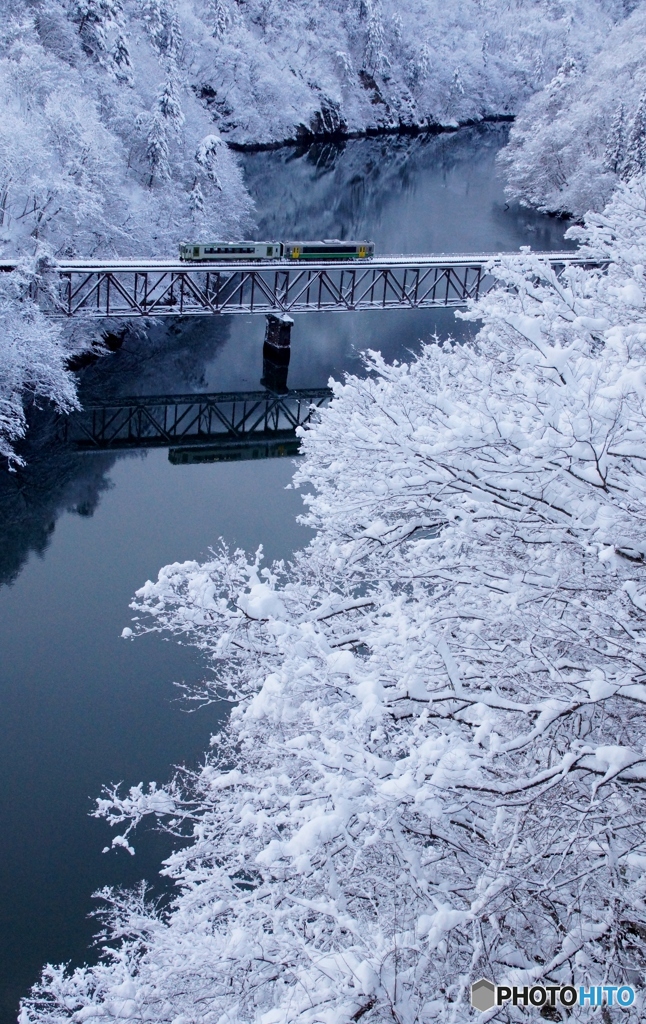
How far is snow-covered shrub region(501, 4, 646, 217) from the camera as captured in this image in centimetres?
5266

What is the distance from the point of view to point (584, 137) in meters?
56.5

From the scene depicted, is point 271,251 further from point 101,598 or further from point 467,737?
point 467,737

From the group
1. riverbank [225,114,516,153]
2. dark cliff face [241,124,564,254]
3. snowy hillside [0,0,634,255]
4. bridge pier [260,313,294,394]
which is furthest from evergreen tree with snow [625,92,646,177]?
bridge pier [260,313,294,394]

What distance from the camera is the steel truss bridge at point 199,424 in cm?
2581

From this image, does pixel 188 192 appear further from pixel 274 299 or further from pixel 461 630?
pixel 461 630

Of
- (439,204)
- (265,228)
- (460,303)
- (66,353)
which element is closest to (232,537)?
(66,353)

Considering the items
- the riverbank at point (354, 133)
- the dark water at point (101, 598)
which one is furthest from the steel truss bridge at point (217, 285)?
the riverbank at point (354, 133)

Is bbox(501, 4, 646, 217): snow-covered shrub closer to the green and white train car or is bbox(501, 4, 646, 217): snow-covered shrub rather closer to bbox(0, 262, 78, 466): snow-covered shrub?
the green and white train car

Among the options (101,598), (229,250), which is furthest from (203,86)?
(101,598)

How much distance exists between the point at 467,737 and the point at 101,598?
1307 cm

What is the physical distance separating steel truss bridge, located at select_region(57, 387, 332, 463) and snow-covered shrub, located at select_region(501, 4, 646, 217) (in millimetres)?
29689

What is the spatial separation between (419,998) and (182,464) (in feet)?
68.7

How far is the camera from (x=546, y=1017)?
186 inches

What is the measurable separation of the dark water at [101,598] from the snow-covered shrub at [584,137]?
74.9ft
